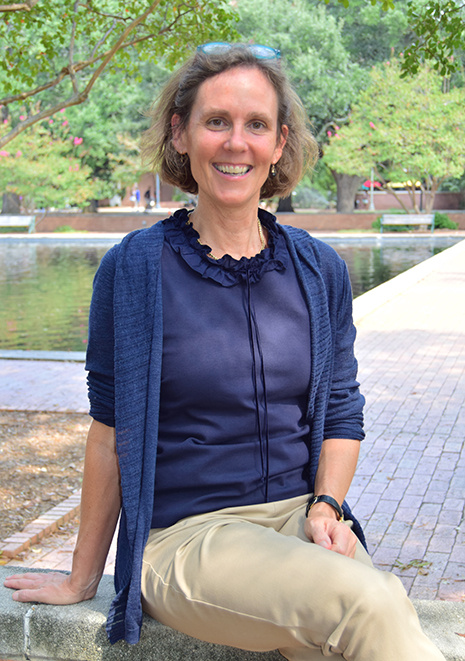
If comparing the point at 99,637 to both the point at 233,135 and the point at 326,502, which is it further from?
the point at 233,135

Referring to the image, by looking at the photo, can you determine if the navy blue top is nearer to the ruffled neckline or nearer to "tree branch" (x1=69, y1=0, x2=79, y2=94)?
the ruffled neckline

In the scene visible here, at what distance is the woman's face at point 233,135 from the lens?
2293 millimetres

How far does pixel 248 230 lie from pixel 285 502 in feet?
2.54

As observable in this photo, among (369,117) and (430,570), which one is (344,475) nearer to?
(430,570)

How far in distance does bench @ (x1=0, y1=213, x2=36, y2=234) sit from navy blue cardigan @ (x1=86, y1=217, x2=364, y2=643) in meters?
34.3

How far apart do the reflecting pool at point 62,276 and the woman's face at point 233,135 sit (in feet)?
28.0

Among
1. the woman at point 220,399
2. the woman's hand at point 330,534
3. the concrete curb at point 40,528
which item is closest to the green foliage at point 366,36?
the concrete curb at point 40,528

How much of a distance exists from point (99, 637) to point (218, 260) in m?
1.04

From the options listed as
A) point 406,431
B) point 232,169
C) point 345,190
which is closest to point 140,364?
point 232,169

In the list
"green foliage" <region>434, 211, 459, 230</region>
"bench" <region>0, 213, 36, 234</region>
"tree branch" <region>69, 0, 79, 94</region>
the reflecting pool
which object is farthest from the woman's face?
"bench" <region>0, 213, 36, 234</region>

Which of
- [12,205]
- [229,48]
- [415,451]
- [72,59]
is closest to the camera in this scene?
[229,48]

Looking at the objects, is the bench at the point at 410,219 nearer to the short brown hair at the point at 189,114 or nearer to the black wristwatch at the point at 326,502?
the short brown hair at the point at 189,114

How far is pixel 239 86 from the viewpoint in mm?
2297

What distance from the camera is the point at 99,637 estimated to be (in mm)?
2217
